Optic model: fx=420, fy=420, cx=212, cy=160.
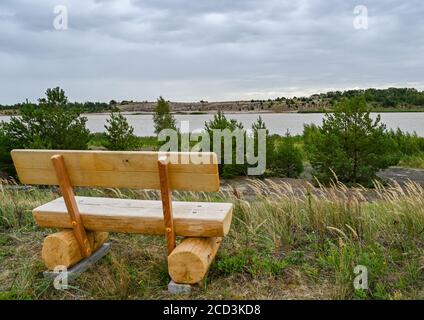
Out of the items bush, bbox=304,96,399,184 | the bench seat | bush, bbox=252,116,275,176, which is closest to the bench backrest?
the bench seat

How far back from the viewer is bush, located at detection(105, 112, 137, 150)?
14234 mm

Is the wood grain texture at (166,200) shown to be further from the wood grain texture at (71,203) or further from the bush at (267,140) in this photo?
the bush at (267,140)

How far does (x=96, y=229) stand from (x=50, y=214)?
0.46 m

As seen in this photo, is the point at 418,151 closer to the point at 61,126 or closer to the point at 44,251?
the point at 61,126

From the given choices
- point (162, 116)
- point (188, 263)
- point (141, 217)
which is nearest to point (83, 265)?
point (141, 217)

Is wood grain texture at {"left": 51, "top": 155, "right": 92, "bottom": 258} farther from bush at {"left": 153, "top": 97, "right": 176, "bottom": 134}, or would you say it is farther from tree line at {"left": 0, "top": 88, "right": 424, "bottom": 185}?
bush at {"left": 153, "top": 97, "right": 176, "bottom": 134}

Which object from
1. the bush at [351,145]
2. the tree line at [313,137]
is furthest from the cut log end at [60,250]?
the bush at [351,145]

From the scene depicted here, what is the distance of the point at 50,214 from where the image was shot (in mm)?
3920

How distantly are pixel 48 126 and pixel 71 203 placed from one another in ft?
34.1

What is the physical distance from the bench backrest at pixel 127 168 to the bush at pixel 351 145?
9752mm

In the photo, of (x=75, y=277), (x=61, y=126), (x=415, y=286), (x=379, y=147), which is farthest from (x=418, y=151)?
(x=75, y=277)

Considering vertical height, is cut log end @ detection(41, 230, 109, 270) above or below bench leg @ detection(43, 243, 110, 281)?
above

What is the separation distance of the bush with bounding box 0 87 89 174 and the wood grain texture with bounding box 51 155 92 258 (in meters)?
9.78
